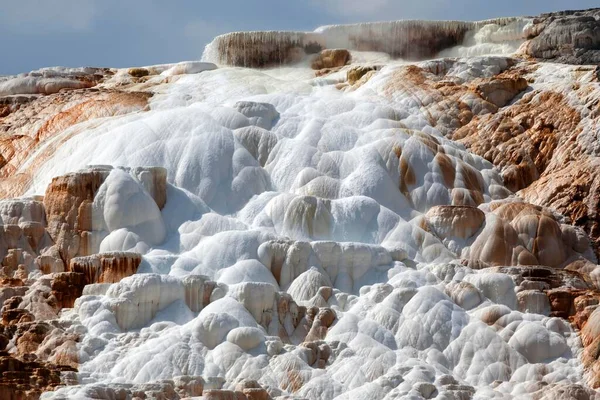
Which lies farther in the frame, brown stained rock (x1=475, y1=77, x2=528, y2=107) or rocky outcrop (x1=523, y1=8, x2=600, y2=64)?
rocky outcrop (x1=523, y1=8, x2=600, y2=64)

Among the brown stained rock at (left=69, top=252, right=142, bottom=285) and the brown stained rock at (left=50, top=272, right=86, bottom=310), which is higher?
the brown stained rock at (left=69, top=252, right=142, bottom=285)

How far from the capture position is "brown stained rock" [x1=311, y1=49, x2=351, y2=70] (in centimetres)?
3416

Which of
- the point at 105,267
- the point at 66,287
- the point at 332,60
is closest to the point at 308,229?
the point at 105,267

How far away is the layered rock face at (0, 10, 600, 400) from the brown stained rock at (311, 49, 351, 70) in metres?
1.06

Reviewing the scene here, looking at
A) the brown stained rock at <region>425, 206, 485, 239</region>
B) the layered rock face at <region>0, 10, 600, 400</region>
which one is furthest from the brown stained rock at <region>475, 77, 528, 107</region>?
the brown stained rock at <region>425, 206, 485, 239</region>

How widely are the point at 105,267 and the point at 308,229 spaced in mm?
4089

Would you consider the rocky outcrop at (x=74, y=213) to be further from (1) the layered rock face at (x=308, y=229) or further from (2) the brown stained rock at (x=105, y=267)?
(2) the brown stained rock at (x=105, y=267)

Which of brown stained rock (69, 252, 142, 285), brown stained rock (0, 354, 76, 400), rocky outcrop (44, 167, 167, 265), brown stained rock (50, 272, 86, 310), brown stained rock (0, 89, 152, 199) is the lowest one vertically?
brown stained rock (0, 354, 76, 400)

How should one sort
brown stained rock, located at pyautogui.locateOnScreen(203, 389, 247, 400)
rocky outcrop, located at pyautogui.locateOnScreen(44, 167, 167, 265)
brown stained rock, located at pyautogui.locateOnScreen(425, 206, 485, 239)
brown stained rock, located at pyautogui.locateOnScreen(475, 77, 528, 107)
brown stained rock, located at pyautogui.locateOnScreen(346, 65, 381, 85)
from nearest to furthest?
brown stained rock, located at pyautogui.locateOnScreen(203, 389, 247, 400), rocky outcrop, located at pyautogui.locateOnScreen(44, 167, 167, 265), brown stained rock, located at pyautogui.locateOnScreen(425, 206, 485, 239), brown stained rock, located at pyautogui.locateOnScreen(475, 77, 528, 107), brown stained rock, located at pyautogui.locateOnScreen(346, 65, 381, 85)

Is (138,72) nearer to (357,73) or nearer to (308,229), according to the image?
(357,73)

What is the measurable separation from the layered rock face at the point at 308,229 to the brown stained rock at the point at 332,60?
106cm

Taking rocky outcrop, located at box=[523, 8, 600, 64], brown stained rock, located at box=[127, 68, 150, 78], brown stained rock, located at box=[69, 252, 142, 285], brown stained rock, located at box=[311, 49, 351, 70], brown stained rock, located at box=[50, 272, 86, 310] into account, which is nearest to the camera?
brown stained rock, located at box=[50, 272, 86, 310]

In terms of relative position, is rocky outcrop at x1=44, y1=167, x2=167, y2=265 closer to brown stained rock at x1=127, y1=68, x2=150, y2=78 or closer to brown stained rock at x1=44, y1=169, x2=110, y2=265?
brown stained rock at x1=44, y1=169, x2=110, y2=265

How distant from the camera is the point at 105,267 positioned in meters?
22.4
